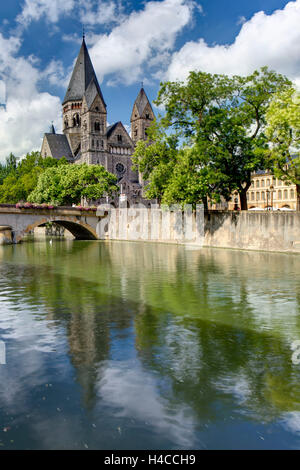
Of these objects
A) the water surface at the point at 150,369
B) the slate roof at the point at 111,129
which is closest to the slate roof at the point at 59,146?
the slate roof at the point at 111,129

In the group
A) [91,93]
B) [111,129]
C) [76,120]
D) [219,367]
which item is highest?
[91,93]

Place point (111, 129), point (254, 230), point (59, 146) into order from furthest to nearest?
point (59, 146)
point (111, 129)
point (254, 230)

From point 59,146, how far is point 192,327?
124m

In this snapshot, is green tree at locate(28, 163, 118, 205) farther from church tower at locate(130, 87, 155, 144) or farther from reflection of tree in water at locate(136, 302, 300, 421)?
reflection of tree in water at locate(136, 302, 300, 421)

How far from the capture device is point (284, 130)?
3331 cm

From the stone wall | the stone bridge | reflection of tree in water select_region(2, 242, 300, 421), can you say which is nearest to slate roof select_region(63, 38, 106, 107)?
the stone bridge

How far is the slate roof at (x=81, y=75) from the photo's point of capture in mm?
129625

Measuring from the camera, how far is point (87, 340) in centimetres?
1052

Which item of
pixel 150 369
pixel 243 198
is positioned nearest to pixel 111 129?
pixel 243 198

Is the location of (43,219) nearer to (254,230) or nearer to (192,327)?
(254,230)

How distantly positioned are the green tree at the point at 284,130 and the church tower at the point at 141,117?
101m

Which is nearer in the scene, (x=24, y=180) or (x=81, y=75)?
(x=24, y=180)

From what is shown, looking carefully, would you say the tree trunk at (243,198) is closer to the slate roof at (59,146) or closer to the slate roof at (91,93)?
the slate roof at (91,93)

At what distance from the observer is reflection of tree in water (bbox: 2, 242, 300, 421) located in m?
7.54
